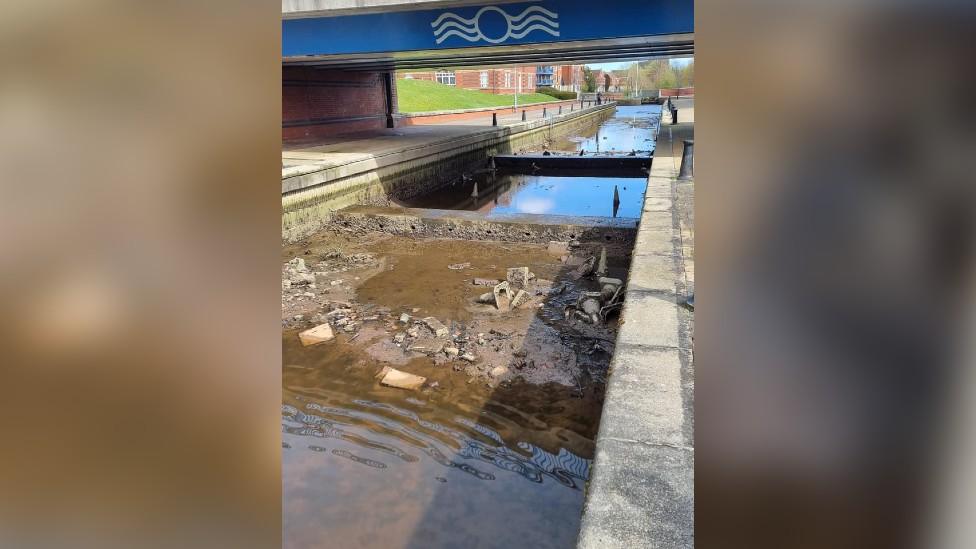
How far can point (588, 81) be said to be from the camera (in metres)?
85.9

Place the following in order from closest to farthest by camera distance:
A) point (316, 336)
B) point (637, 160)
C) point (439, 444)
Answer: point (439, 444) → point (316, 336) → point (637, 160)

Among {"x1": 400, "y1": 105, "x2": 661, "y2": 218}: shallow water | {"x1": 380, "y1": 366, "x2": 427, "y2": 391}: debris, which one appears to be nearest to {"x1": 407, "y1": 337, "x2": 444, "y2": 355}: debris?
{"x1": 380, "y1": 366, "x2": 427, "y2": 391}: debris

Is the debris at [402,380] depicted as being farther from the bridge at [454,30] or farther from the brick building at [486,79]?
the brick building at [486,79]

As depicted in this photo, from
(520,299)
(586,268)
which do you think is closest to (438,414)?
(520,299)

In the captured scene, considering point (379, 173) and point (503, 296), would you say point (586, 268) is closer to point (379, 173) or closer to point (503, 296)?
point (503, 296)

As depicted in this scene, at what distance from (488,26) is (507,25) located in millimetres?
421

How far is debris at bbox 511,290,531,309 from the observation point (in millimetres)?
7230

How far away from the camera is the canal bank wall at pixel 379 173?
36.5 feet

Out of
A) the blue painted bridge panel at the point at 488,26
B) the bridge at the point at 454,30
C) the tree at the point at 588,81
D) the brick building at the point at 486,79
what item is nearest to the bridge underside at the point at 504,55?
the bridge at the point at 454,30

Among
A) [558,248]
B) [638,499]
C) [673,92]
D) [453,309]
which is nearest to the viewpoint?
[638,499]

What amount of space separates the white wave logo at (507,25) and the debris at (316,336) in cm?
891

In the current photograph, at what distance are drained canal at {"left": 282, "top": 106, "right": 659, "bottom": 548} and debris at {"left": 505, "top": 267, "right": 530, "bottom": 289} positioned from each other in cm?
4
